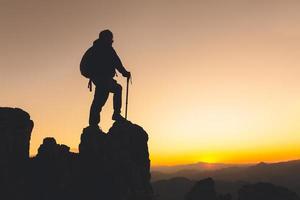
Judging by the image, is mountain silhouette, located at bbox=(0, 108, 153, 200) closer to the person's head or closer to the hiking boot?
the hiking boot

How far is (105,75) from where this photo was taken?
18.7 metres

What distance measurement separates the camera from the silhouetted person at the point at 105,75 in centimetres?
1844

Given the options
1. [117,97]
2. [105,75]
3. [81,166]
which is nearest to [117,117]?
[117,97]

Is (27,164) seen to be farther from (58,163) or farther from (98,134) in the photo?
(98,134)

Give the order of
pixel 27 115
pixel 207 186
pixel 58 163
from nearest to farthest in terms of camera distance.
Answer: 1. pixel 58 163
2. pixel 27 115
3. pixel 207 186

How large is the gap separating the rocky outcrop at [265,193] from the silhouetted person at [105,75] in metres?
76.5

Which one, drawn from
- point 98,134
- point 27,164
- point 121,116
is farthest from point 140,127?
point 27,164

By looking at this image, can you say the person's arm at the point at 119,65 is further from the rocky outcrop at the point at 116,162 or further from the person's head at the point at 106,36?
the rocky outcrop at the point at 116,162

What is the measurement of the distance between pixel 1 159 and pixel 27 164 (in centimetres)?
122

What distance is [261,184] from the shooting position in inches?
3711

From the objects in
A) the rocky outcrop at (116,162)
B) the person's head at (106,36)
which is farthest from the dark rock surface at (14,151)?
the person's head at (106,36)

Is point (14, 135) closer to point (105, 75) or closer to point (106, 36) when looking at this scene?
point (105, 75)

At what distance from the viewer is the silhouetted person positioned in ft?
60.5

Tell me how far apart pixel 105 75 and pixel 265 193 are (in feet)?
265
